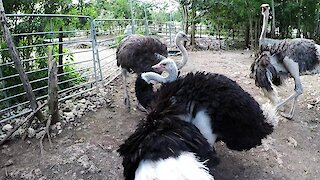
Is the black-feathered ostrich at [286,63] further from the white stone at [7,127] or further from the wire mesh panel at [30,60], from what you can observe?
the white stone at [7,127]

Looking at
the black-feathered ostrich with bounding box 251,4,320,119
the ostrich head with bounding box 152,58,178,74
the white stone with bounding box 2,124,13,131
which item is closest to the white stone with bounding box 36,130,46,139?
the white stone with bounding box 2,124,13,131

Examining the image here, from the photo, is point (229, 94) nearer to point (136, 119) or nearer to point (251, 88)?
point (136, 119)

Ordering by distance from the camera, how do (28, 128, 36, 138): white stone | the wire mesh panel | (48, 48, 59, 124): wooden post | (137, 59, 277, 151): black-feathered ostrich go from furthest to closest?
the wire mesh panel
(28, 128, 36, 138): white stone
(48, 48, 59, 124): wooden post
(137, 59, 277, 151): black-feathered ostrich

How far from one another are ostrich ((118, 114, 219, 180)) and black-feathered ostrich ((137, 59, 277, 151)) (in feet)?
0.87

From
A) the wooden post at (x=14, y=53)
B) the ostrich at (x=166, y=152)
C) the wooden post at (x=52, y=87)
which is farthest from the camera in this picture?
the wooden post at (x=52, y=87)

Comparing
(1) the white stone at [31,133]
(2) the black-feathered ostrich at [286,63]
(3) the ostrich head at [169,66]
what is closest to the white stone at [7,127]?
(1) the white stone at [31,133]

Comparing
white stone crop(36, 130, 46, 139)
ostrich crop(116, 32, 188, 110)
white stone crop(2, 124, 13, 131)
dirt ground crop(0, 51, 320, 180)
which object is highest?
ostrich crop(116, 32, 188, 110)

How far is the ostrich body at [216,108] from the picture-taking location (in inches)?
112

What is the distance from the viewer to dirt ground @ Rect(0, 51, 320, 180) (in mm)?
3186

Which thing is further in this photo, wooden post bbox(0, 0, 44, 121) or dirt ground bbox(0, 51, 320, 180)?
wooden post bbox(0, 0, 44, 121)

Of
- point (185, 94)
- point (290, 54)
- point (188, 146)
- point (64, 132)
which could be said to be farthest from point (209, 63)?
point (188, 146)

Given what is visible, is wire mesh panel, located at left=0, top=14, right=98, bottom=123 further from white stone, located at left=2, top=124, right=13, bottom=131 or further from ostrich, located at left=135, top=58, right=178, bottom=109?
ostrich, located at left=135, top=58, right=178, bottom=109

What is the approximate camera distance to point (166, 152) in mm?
2186

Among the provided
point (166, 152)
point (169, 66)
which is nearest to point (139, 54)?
point (169, 66)
